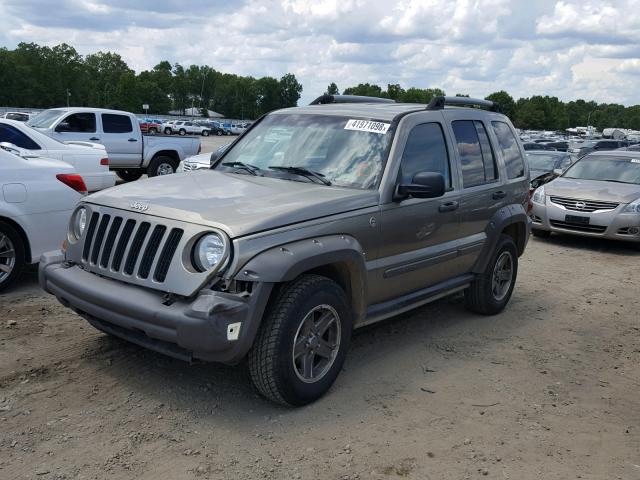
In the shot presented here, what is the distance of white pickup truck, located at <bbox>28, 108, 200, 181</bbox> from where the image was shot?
1526 centimetres

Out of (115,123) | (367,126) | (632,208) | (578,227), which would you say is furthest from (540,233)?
(115,123)

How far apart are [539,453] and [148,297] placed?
97.6 inches

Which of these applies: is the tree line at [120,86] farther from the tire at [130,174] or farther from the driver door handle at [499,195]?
the driver door handle at [499,195]

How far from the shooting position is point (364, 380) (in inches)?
190

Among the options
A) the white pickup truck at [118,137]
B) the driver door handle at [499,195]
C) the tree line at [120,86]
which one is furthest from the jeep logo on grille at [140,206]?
the tree line at [120,86]

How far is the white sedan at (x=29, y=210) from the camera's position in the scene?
637 centimetres

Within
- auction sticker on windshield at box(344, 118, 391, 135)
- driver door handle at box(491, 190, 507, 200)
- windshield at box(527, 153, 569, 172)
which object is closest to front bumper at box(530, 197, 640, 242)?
windshield at box(527, 153, 569, 172)

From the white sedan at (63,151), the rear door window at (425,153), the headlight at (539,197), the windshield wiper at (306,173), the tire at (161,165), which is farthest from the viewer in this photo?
the tire at (161,165)

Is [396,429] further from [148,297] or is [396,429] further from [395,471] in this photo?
[148,297]

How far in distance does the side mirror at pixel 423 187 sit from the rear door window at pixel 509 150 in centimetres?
199

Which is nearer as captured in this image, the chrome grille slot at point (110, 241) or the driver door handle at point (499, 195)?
the chrome grille slot at point (110, 241)

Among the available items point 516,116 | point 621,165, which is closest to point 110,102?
point 516,116

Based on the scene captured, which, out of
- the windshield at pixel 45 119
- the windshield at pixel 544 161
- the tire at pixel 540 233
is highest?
the windshield at pixel 45 119

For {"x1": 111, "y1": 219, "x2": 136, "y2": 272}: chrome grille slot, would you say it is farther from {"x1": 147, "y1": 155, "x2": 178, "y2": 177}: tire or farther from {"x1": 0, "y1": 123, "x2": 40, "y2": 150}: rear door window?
{"x1": 147, "y1": 155, "x2": 178, "y2": 177}: tire
